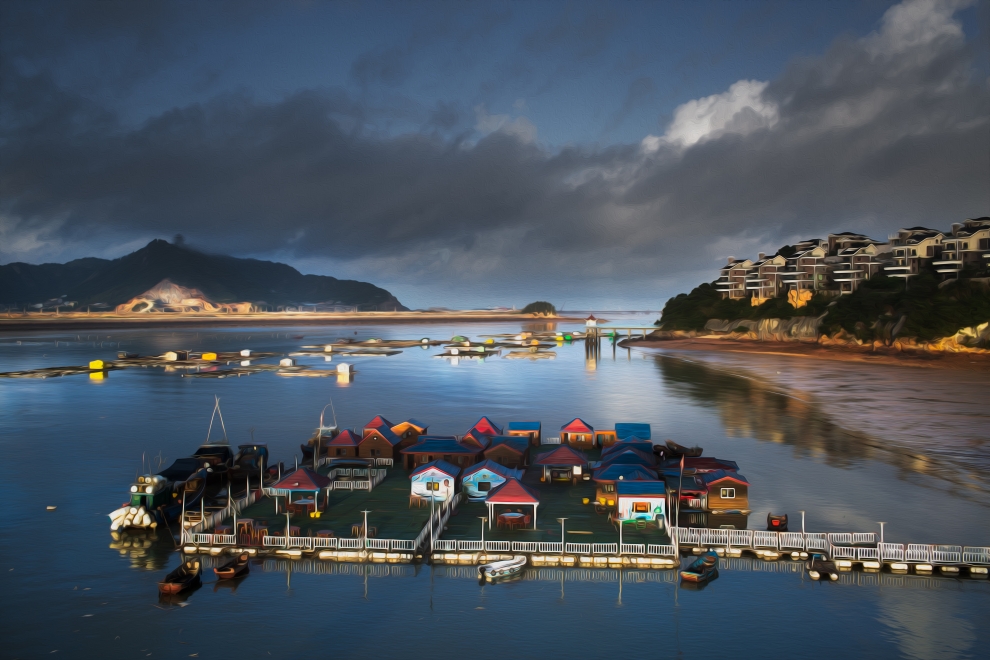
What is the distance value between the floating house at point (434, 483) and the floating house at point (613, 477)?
312 inches

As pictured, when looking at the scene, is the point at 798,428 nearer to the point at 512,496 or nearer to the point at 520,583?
the point at 512,496

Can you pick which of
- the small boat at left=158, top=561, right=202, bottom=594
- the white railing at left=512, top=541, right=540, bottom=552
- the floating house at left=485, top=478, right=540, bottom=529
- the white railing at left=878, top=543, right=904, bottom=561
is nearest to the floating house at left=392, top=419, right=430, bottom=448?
the floating house at left=485, top=478, right=540, bottom=529

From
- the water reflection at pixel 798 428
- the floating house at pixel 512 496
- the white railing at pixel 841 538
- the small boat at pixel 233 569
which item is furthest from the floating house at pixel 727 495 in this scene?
the small boat at pixel 233 569

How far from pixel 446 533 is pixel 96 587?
15.1 m

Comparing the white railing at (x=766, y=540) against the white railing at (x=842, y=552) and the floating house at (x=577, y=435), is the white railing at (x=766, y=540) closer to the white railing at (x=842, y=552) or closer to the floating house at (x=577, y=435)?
the white railing at (x=842, y=552)

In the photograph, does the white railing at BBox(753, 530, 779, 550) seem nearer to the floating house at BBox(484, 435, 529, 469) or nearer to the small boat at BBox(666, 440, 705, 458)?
the small boat at BBox(666, 440, 705, 458)

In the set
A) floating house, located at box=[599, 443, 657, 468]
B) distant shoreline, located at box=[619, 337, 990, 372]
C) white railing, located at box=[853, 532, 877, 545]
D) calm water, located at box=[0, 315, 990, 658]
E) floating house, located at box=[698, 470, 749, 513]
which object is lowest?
calm water, located at box=[0, 315, 990, 658]

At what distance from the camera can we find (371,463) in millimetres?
46500

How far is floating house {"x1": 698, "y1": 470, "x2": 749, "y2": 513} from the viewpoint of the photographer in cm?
3719

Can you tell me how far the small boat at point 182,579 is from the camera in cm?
2817

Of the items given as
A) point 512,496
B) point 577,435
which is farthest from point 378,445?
point 512,496

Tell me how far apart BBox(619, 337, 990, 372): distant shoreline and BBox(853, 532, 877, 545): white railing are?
89897mm

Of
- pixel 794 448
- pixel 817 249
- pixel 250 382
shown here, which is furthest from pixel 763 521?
pixel 817 249

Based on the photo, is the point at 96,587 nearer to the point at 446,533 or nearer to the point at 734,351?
the point at 446,533
